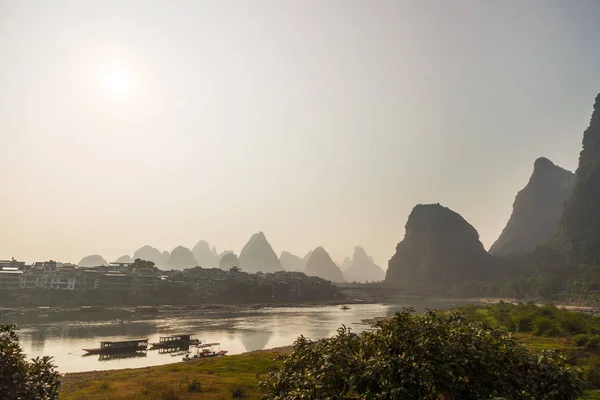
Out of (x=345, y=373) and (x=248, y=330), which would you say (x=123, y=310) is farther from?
(x=345, y=373)

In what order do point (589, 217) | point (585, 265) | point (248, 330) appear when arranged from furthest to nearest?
1. point (589, 217)
2. point (585, 265)
3. point (248, 330)

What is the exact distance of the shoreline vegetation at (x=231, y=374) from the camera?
2464 centimetres

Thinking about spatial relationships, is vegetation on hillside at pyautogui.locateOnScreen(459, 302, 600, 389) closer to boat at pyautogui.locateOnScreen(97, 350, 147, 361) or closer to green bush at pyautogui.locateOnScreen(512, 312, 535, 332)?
green bush at pyautogui.locateOnScreen(512, 312, 535, 332)

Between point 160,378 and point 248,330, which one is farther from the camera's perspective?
point 248,330

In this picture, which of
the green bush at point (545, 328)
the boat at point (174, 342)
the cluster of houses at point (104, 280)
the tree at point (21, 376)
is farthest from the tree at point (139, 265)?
the tree at point (21, 376)

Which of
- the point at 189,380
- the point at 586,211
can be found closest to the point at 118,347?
the point at 189,380

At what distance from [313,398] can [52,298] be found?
108m

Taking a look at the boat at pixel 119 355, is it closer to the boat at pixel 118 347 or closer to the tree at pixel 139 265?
the boat at pixel 118 347

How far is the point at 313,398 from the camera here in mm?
10500

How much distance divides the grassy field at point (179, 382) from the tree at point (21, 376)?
12.1 meters

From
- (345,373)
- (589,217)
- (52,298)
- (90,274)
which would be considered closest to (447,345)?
(345,373)

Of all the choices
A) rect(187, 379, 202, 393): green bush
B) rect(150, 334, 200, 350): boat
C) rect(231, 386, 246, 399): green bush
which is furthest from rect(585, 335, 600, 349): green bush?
rect(150, 334, 200, 350): boat

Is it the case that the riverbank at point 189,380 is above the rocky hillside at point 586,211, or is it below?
below

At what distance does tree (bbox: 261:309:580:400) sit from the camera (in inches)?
391
